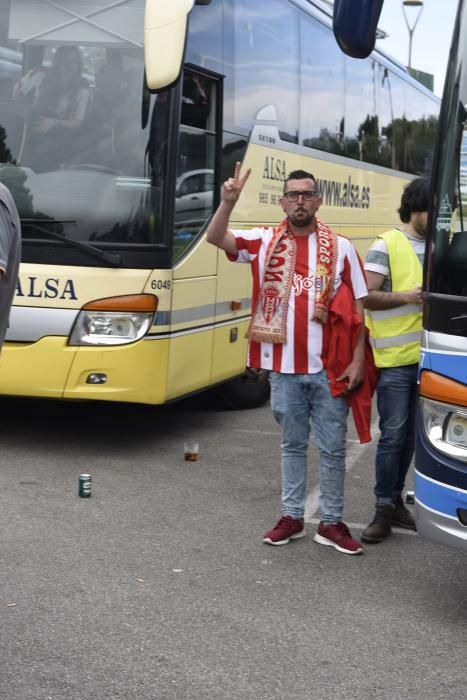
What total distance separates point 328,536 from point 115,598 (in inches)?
53.9

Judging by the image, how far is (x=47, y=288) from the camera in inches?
308

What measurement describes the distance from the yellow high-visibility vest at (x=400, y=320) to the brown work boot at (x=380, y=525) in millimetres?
757

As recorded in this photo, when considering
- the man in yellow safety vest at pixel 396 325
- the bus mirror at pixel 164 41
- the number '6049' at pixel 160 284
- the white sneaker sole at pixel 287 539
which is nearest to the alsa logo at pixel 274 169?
the number '6049' at pixel 160 284

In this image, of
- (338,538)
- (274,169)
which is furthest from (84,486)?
(274,169)

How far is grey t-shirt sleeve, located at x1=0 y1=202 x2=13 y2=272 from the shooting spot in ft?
12.5

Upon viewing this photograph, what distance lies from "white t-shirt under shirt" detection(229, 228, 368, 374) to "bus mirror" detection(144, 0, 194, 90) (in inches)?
47.4

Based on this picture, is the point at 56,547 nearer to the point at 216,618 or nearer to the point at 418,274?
the point at 216,618

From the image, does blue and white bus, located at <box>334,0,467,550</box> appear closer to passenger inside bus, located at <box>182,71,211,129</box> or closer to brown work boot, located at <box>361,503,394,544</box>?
brown work boot, located at <box>361,503,394,544</box>

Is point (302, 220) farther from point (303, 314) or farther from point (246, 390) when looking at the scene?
point (246, 390)

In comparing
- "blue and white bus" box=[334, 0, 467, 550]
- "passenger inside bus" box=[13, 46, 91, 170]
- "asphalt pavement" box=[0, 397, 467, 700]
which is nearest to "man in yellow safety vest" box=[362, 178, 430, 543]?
"asphalt pavement" box=[0, 397, 467, 700]

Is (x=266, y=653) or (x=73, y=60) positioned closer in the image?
(x=266, y=653)

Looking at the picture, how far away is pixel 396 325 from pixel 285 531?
1158 mm

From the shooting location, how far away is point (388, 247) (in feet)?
20.7

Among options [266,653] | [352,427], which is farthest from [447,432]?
[352,427]
